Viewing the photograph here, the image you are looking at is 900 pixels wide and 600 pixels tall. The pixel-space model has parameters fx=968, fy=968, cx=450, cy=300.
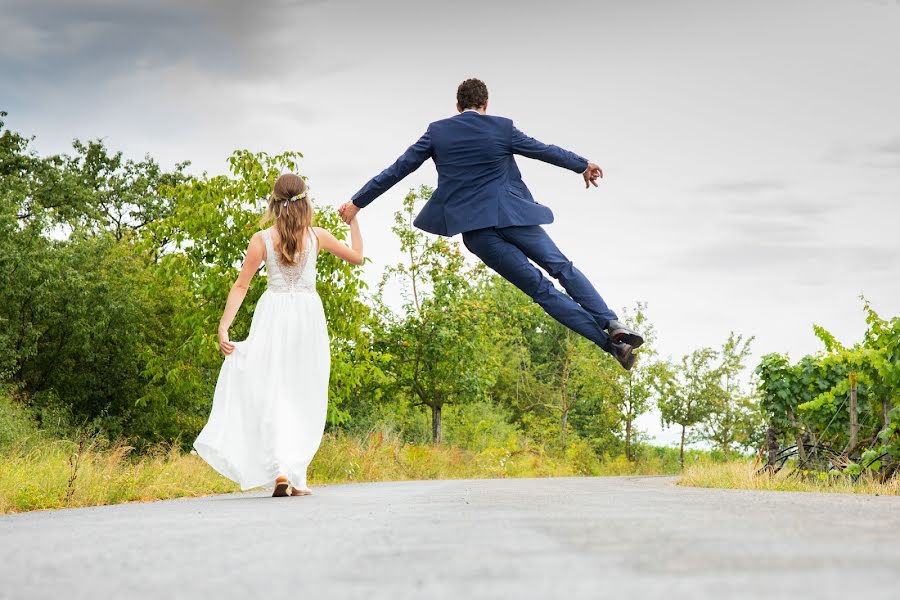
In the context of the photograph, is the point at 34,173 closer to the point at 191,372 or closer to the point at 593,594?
the point at 191,372

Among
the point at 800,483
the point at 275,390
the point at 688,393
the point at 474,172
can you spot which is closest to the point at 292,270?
the point at 275,390

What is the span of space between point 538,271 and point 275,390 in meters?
2.33

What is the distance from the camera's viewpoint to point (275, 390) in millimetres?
7762

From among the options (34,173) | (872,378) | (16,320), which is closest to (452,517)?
(872,378)

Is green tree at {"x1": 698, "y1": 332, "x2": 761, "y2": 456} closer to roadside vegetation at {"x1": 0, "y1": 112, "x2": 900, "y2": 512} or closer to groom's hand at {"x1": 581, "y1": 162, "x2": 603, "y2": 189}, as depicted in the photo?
roadside vegetation at {"x1": 0, "y1": 112, "x2": 900, "y2": 512}

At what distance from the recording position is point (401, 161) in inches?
321

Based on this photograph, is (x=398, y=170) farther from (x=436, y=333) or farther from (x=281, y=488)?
(x=436, y=333)

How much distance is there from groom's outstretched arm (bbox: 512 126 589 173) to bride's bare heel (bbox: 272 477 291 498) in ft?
10.7

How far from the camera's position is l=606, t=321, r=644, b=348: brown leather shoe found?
753cm

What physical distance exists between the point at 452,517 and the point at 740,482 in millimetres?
6586

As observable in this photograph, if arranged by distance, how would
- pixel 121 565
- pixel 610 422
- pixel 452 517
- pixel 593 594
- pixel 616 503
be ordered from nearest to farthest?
pixel 593 594 → pixel 121 565 → pixel 452 517 → pixel 616 503 → pixel 610 422

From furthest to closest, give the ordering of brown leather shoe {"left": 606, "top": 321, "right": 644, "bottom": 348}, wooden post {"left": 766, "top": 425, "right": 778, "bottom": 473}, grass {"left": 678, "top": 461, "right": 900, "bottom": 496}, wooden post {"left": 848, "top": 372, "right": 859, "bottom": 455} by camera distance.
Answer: wooden post {"left": 766, "top": 425, "right": 778, "bottom": 473}, wooden post {"left": 848, "top": 372, "right": 859, "bottom": 455}, grass {"left": 678, "top": 461, "right": 900, "bottom": 496}, brown leather shoe {"left": 606, "top": 321, "right": 644, "bottom": 348}

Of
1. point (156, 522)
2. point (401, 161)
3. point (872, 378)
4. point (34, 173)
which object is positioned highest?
point (34, 173)

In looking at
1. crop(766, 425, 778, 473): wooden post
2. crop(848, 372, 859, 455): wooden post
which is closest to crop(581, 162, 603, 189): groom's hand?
crop(848, 372, 859, 455): wooden post
